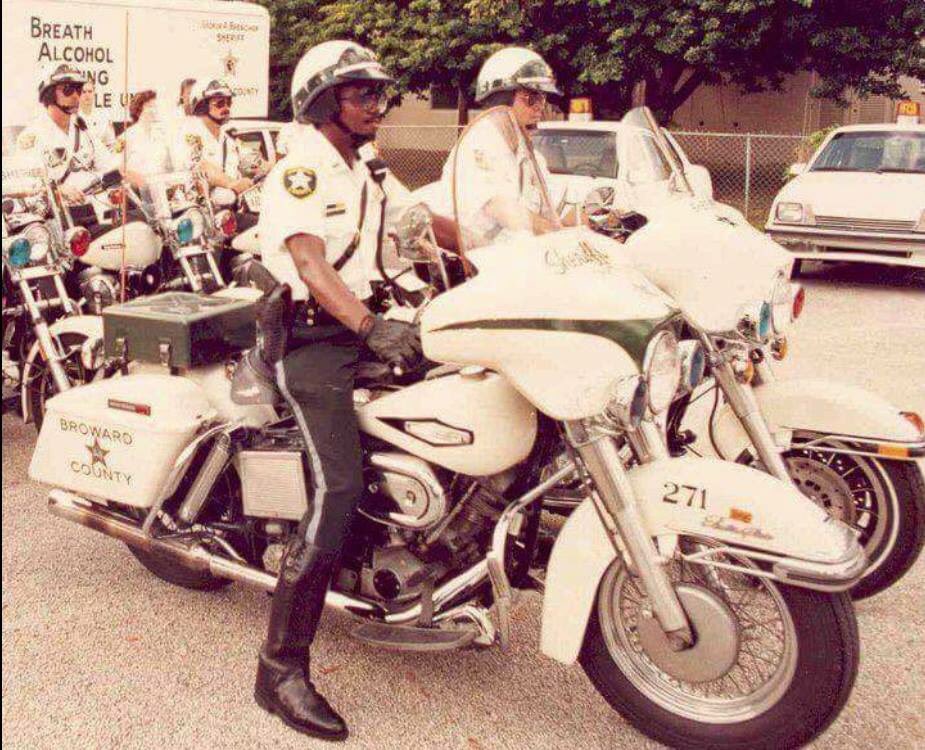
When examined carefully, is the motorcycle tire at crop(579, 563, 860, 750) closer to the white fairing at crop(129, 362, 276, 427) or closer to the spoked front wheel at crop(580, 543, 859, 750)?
the spoked front wheel at crop(580, 543, 859, 750)

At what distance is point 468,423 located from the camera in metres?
3.21

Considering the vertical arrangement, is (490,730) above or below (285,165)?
below

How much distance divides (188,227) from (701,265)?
499cm

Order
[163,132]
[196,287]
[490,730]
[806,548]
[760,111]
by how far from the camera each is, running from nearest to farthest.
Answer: [806,548] < [490,730] < [196,287] < [163,132] < [760,111]

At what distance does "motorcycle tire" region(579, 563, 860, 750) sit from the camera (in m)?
2.97

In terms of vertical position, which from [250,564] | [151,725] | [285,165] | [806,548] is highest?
[285,165]

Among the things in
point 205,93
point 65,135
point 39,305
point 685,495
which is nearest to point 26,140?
point 65,135

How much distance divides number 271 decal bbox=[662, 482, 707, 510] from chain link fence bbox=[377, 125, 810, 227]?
13176 millimetres

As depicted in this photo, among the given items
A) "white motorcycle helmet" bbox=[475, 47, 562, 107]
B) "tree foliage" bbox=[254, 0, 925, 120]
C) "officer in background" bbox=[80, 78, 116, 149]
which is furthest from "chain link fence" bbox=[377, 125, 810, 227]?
"white motorcycle helmet" bbox=[475, 47, 562, 107]

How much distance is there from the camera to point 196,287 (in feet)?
25.7

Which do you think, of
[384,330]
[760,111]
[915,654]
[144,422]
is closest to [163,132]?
[144,422]

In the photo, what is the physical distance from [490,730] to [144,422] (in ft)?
5.03

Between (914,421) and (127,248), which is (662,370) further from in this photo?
(127,248)

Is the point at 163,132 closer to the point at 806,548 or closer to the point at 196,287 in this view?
the point at 196,287
